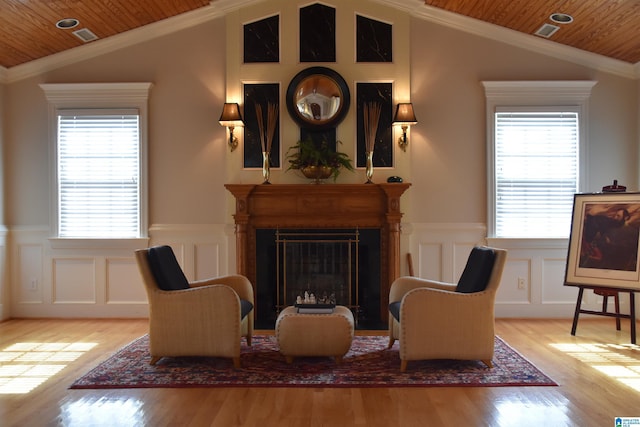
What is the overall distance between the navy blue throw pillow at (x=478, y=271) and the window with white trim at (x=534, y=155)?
167 cm

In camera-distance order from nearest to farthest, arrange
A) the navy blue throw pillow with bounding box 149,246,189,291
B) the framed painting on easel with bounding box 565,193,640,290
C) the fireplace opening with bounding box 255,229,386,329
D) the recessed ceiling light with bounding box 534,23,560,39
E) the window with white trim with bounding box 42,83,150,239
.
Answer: the navy blue throw pillow with bounding box 149,246,189,291 → the framed painting on easel with bounding box 565,193,640,290 → the recessed ceiling light with bounding box 534,23,560,39 → the fireplace opening with bounding box 255,229,386,329 → the window with white trim with bounding box 42,83,150,239

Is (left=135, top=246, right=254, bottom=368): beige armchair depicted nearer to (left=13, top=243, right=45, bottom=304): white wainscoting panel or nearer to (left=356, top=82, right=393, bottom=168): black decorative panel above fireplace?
(left=356, top=82, right=393, bottom=168): black decorative panel above fireplace

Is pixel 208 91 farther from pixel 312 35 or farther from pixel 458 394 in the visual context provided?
pixel 458 394

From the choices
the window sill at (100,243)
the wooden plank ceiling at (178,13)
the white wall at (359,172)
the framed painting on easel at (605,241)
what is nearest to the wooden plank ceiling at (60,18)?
the wooden plank ceiling at (178,13)

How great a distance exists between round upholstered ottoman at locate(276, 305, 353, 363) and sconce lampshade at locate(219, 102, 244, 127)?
97.4 inches

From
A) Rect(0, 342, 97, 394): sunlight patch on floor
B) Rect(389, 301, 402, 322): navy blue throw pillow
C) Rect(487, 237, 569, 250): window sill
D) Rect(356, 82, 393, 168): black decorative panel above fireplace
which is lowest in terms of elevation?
Rect(0, 342, 97, 394): sunlight patch on floor

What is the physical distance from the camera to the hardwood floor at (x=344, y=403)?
9.97 ft

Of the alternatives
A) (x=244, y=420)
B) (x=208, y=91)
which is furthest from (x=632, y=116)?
(x=244, y=420)

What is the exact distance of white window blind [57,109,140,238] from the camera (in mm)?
5984

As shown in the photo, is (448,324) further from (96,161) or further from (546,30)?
(96,161)

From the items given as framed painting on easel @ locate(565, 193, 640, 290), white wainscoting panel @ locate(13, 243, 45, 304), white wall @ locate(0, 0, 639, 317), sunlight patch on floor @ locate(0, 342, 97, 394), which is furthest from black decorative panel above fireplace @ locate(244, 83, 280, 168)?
framed painting on easel @ locate(565, 193, 640, 290)

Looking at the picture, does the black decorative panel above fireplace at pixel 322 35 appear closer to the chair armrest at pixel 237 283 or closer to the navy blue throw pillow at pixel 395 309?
the chair armrest at pixel 237 283

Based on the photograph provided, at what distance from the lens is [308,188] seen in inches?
223

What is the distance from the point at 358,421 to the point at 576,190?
4.06 meters
